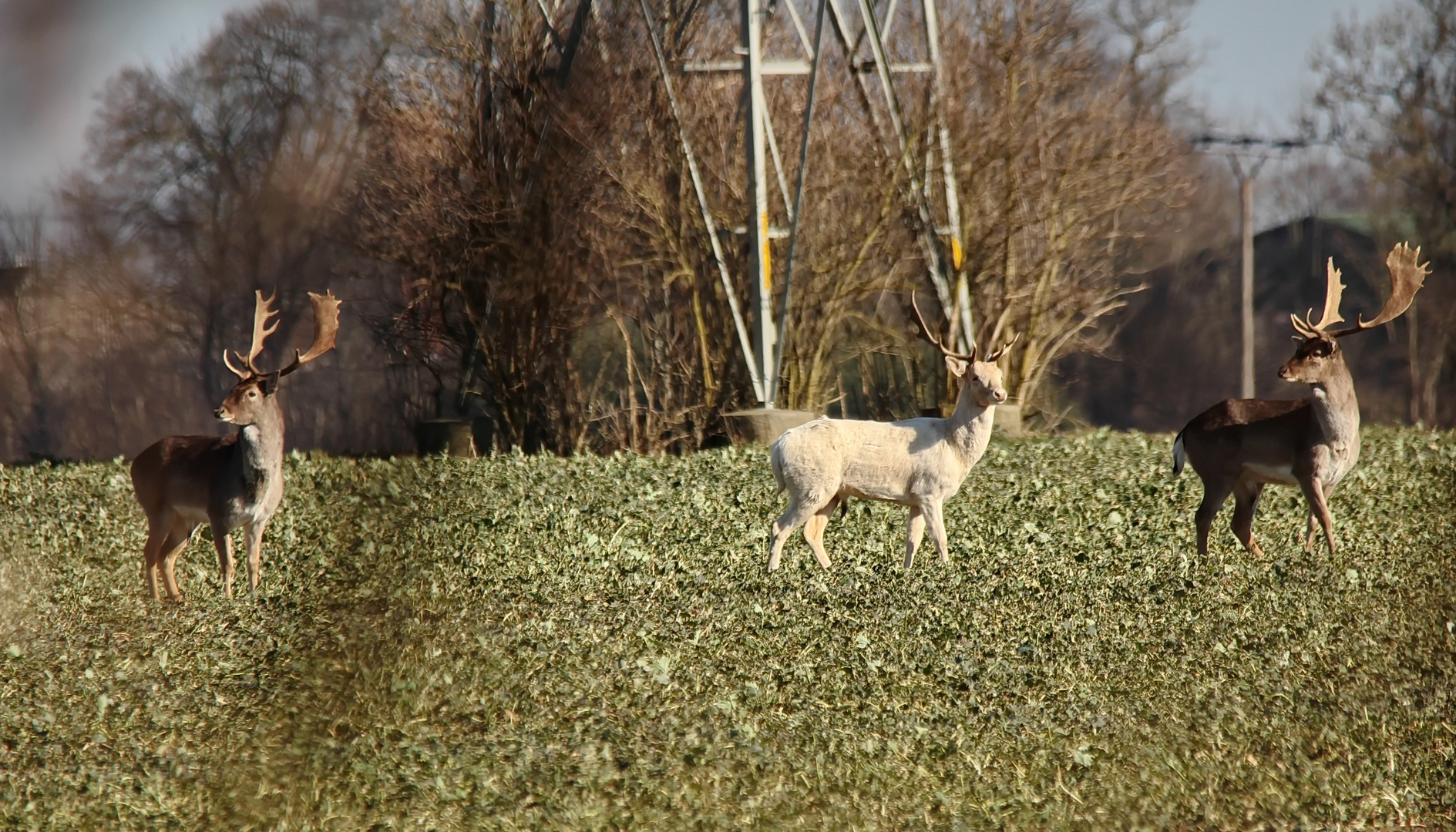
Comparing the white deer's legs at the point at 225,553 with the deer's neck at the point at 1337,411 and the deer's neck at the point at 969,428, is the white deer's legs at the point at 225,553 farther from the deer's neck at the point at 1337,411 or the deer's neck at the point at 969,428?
the deer's neck at the point at 1337,411

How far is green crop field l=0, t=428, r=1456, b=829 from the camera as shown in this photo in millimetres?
3787

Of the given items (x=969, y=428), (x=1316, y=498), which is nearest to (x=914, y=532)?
(x=969, y=428)

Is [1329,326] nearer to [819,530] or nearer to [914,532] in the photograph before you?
[914,532]

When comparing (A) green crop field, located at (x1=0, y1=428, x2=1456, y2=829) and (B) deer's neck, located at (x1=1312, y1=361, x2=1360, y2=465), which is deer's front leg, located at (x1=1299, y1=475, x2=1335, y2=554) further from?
(A) green crop field, located at (x1=0, y1=428, x2=1456, y2=829)

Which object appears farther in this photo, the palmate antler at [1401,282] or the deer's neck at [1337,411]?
the palmate antler at [1401,282]

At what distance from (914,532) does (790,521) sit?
0.74 m

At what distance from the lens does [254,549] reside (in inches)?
248

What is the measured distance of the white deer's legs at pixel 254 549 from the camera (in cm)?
615

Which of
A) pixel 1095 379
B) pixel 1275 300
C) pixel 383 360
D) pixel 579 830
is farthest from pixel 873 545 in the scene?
pixel 1275 300

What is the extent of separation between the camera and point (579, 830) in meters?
3.79

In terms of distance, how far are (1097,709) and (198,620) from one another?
157 inches

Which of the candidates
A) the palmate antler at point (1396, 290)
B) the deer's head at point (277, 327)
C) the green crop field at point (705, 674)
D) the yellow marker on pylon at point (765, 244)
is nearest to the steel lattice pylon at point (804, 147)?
the yellow marker on pylon at point (765, 244)

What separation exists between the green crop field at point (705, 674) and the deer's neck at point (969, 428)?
0.68 metres

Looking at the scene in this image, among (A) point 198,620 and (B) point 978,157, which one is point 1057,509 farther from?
(B) point 978,157
